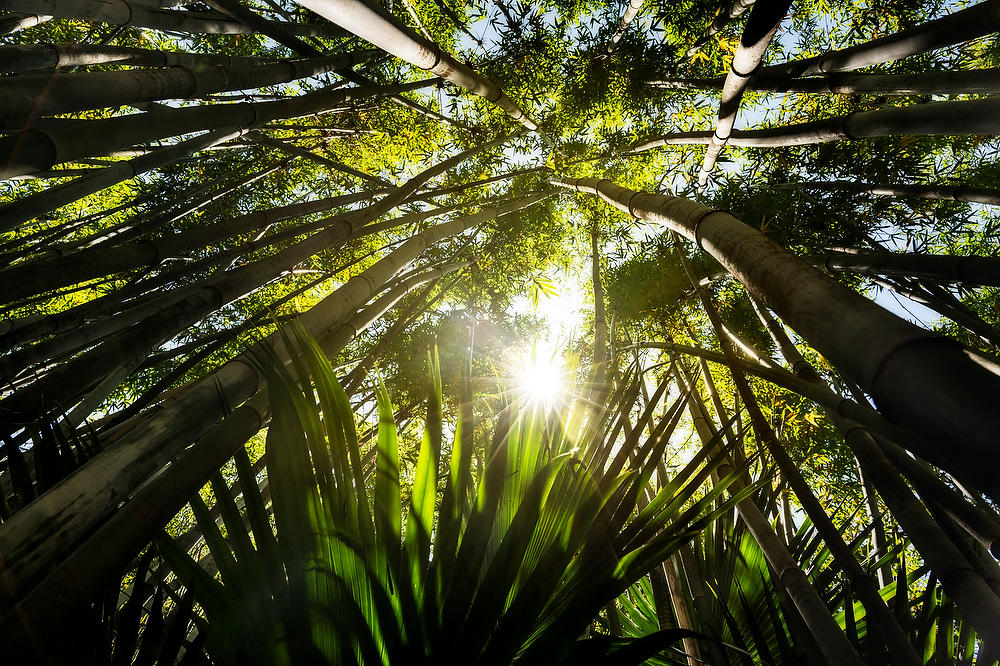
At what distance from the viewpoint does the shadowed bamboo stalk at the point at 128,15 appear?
1729 millimetres

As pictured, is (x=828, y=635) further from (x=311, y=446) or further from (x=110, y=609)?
(x=110, y=609)

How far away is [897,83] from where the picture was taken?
204cm

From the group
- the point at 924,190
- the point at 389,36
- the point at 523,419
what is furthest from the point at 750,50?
the point at 924,190

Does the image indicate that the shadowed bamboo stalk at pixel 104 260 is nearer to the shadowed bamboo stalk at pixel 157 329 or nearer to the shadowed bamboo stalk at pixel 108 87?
the shadowed bamboo stalk at pixel 157 329

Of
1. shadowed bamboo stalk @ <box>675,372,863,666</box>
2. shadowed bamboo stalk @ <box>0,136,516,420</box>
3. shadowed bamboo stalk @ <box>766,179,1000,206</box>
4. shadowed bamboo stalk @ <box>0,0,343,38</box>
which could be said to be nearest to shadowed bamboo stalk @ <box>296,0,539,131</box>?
shadowed bamboo stalk @ <box>0,136,516,420</box>

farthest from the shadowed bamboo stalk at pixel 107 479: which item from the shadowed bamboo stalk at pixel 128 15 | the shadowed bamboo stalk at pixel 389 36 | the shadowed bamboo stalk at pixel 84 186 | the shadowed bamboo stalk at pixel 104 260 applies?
the shadowed bamboo stalk at pixel 128 15

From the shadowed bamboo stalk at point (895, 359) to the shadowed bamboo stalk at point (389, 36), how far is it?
4.37ft

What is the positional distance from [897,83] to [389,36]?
2259 millimetres

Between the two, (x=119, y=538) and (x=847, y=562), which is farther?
(x=847, y=562)

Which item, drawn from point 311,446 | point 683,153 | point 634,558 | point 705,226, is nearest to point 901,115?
point 705,226

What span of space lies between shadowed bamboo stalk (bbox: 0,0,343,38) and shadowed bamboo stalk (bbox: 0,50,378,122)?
0.40m

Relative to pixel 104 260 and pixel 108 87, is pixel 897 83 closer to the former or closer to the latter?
pixel 108 87

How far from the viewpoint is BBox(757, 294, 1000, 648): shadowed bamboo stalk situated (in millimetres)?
1140

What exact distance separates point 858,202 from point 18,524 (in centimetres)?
482
